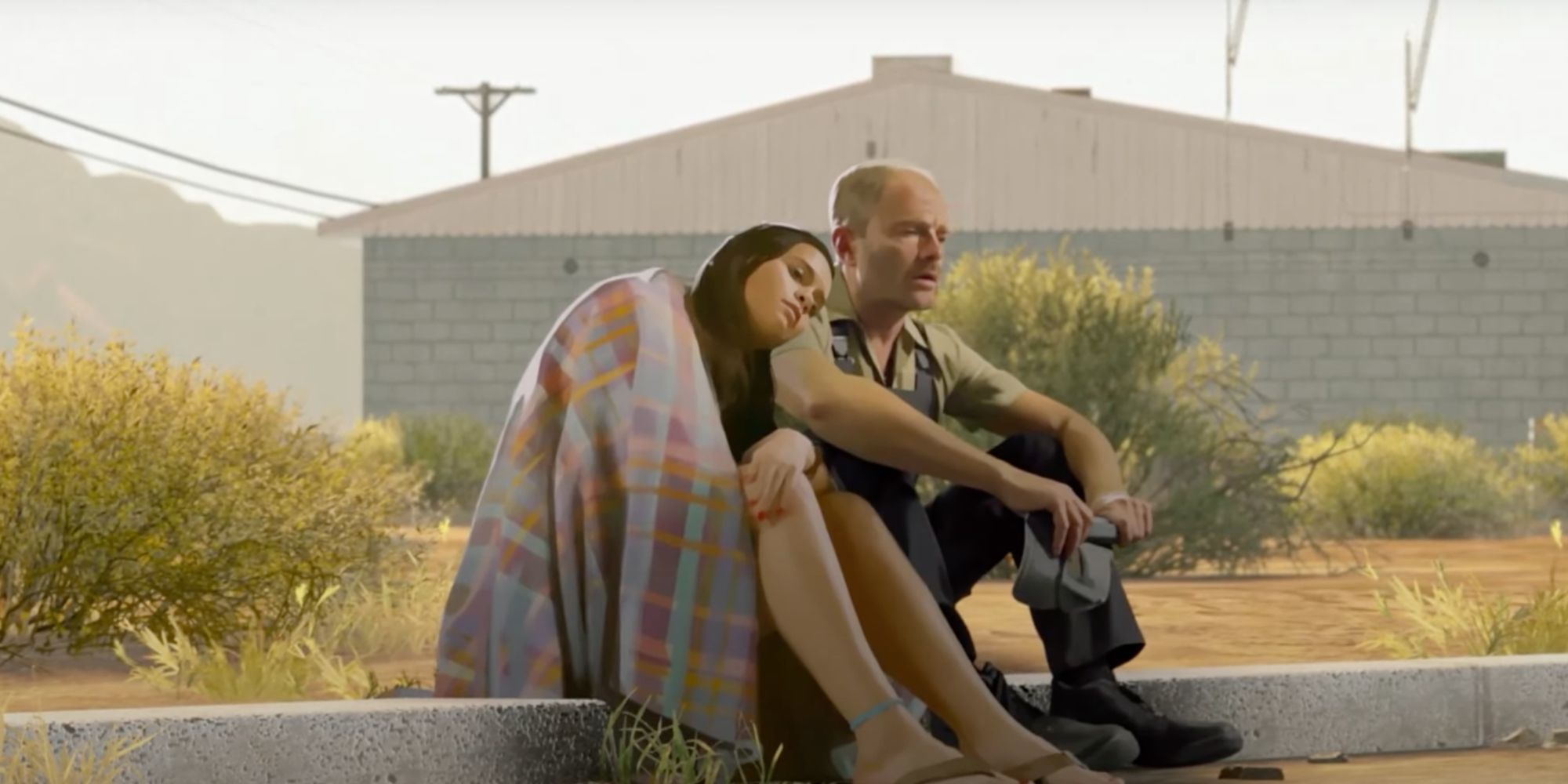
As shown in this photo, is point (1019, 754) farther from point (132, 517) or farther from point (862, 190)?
point (132, 517)

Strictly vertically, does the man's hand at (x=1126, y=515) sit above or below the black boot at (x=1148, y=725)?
above

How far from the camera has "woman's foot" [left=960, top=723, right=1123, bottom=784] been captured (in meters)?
4.64

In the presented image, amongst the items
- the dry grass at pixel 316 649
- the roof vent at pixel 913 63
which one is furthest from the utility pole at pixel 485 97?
the dry grass at pixel 316 649

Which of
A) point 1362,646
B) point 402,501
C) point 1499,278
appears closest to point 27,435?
point 402,501

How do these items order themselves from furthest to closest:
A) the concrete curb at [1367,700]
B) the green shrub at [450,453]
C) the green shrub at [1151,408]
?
the green shrub at [450,453] → the green shrub at [1151,408] → the concrete curb at [1367,700]

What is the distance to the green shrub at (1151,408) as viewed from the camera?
534 inches

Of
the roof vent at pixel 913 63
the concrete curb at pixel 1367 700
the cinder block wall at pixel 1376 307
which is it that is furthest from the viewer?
the roof vent at pixel 913 63

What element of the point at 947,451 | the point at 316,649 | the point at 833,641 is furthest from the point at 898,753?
the point at 316,649

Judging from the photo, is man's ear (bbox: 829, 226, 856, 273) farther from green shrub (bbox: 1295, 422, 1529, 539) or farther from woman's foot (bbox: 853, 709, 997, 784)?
green shrub (bbox: 1295, 422, 1529, 539)

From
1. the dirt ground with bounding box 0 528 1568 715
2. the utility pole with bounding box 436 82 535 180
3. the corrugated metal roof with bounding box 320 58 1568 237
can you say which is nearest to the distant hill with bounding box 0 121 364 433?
the utility pole with bounding box 436 82 535 180

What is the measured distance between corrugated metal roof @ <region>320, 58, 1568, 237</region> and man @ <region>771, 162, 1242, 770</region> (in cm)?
2012

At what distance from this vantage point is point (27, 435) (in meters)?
7.45

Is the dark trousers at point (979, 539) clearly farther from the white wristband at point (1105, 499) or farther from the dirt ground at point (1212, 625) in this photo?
the dirt ground at point (1212, 625)

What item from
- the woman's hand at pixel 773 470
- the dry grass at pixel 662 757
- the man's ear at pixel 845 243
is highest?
the man's ear at pixel 845 243
